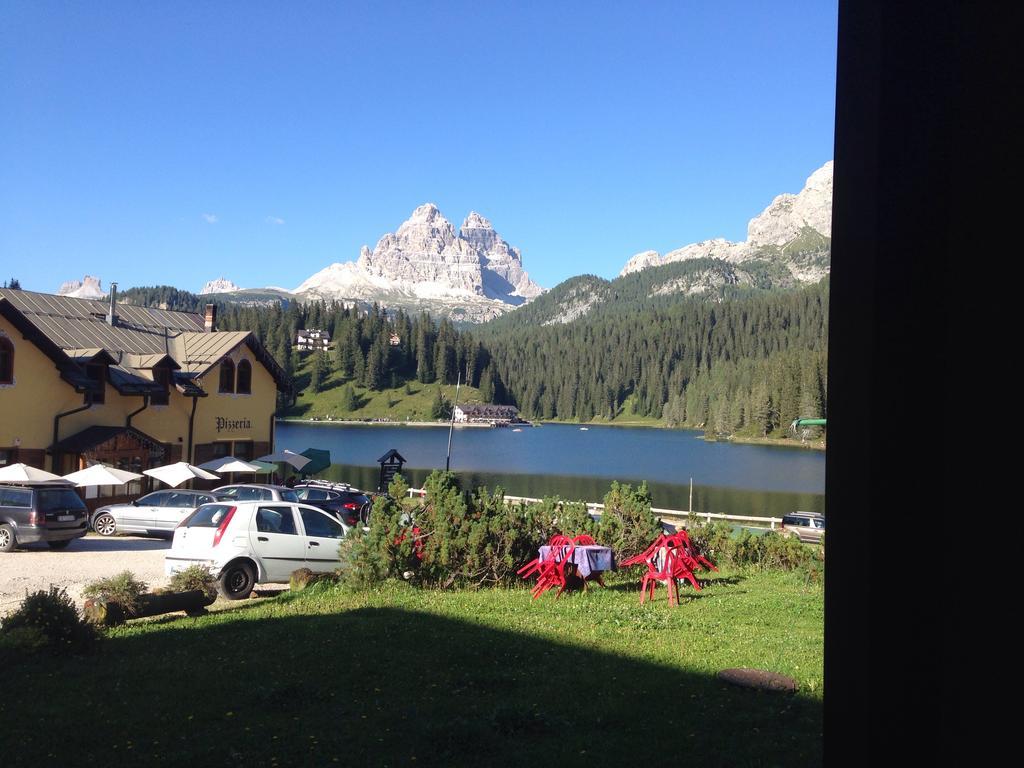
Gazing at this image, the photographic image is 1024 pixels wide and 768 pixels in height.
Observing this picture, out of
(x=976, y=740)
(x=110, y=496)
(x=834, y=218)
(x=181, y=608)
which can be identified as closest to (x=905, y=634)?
(x=976, y=740)

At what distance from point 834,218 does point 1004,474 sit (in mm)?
579

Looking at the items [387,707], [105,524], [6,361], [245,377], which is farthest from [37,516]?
[387,707]

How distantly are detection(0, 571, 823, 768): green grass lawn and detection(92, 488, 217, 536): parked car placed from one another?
12.7 m

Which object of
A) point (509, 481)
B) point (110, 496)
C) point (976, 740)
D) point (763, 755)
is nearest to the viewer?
point (976, 740)

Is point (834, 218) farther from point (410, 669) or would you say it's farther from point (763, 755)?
point (410, 669)

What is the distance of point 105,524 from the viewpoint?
78.7 feet

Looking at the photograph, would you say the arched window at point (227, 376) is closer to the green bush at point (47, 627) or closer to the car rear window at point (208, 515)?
the car rear window at point (208, 515)

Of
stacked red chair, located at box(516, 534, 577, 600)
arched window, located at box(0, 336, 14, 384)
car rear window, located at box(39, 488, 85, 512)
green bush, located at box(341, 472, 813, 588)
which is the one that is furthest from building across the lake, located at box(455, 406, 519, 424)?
stacked red chair, located at box(516, 534, 577, 600)

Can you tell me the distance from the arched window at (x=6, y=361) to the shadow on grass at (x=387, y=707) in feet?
62.6

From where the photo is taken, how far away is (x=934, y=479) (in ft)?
4.98

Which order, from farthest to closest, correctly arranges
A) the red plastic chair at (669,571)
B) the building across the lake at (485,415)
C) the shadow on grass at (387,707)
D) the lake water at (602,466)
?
the building across the lake at (485,415) → the lake water at (602,466) → the red plastic chair at (669,571) → the shadow on grass at (387,707)

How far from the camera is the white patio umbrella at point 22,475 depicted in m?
21.9

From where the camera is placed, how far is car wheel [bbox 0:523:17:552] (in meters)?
19.7

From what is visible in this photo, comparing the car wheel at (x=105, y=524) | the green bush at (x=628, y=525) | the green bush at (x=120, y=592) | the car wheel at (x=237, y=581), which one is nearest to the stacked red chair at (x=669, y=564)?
the green bush at (x=628, y=525)
